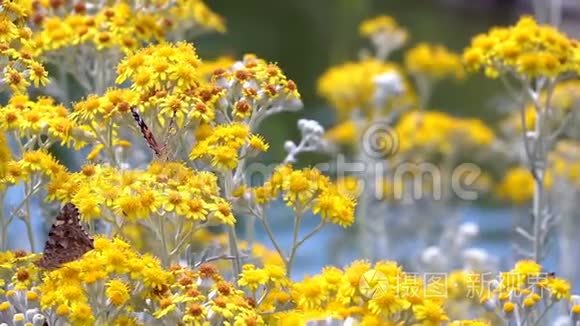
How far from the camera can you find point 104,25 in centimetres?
271

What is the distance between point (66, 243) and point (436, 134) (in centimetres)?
296

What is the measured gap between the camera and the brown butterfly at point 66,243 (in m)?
1.85

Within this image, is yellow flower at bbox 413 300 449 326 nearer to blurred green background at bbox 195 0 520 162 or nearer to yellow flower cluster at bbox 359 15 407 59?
yellow flower cluster at bbox 359 15 407 59

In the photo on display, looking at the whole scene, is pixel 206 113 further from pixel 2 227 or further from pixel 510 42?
pixel 510 42

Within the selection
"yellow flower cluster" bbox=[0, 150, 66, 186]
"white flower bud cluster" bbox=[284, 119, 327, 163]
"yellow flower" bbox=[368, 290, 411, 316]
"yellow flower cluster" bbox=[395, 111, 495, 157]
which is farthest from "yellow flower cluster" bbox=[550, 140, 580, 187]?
"yellow flower cluster" bbox=[0, 150, 66, 186]

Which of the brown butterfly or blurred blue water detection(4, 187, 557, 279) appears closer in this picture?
the brown butterfly

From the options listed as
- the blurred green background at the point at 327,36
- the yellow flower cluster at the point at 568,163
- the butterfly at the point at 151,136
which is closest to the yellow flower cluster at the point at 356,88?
the yellow flower cluster at the point at 568,163

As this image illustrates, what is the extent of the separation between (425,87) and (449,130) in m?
0.31

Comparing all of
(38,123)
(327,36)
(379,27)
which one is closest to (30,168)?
(38,123)

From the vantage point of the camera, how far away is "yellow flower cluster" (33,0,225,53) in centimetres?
268

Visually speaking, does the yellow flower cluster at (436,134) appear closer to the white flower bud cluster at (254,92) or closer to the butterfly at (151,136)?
the white flower bud cluster at (254,92)

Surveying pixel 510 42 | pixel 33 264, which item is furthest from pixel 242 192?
pixel 510 42

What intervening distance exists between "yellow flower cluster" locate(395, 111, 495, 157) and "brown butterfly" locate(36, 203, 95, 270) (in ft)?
9.56

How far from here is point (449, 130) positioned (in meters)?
4.64
